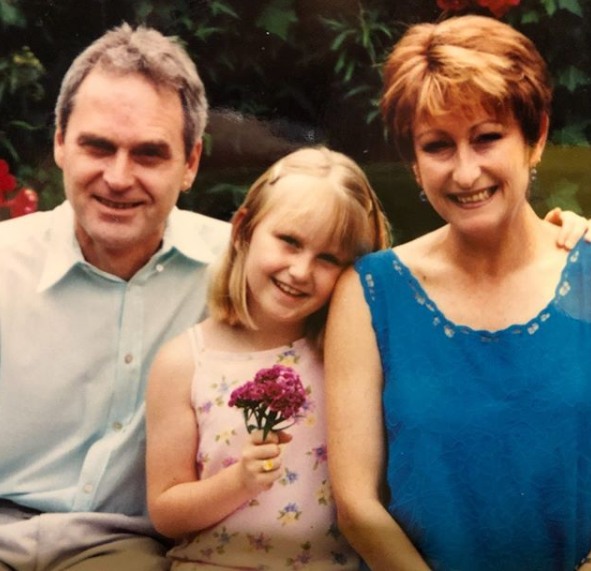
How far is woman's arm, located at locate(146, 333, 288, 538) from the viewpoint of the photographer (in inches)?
87.7

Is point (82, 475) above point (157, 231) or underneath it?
underneath

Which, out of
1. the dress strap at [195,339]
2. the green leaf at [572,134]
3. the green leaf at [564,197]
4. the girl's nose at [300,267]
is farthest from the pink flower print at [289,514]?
the green leaf at [572,134]

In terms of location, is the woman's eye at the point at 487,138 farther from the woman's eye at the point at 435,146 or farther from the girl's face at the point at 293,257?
the girl's face at the point at 293,257

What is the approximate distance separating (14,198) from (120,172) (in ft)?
1.00

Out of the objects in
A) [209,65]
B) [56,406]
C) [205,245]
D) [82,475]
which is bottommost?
[82,475]

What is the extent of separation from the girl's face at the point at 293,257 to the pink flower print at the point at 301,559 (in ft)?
1.55

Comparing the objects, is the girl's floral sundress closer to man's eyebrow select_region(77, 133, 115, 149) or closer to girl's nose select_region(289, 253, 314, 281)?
girl's nose select_region(289, 253, 314, 281)

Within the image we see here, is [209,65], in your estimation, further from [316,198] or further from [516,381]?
[516,381]

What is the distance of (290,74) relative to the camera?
2.28 meters

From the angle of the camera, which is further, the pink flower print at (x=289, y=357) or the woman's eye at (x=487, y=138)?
the pink flower print at (x=289, y=357)

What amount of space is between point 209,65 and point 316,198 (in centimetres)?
38

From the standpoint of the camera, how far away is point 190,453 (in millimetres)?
2254

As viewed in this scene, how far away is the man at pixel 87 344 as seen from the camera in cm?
228

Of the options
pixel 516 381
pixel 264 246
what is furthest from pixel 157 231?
pixel 516 381
